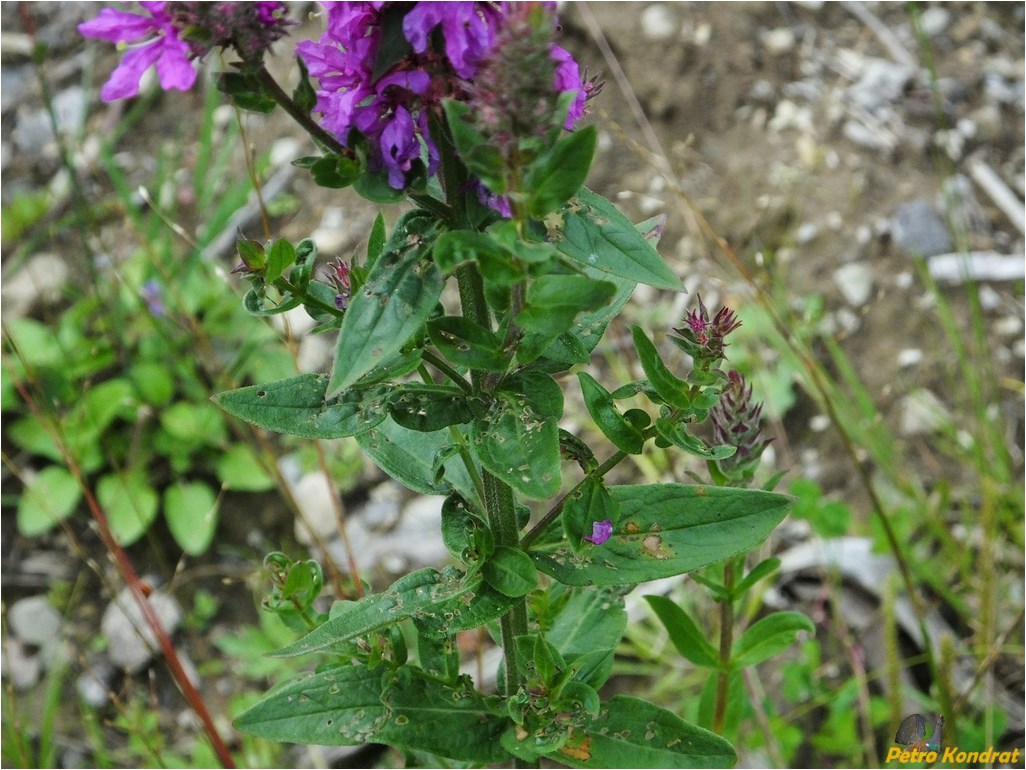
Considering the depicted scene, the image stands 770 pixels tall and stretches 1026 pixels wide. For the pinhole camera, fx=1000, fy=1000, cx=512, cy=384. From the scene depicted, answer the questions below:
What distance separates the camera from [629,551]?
1581 millimetres

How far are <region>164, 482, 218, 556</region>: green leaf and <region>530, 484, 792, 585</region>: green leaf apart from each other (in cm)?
175

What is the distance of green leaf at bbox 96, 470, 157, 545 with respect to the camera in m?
3.10

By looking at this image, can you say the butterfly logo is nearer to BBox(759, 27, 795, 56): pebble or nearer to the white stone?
the white stone

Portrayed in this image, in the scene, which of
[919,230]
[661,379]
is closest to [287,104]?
[661,379]

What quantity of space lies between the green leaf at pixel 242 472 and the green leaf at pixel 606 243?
205cm

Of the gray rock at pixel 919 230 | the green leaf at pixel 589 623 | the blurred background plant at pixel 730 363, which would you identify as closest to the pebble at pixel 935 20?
the blurred background plant at pixel 730 363

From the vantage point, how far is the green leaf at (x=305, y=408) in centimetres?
144

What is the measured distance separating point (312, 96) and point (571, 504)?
686mm

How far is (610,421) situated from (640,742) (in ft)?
1.95

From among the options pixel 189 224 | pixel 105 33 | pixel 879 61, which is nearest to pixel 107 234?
pixel 189 224

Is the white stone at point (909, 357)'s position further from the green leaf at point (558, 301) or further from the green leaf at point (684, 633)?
the green leaf at point (558, 301)

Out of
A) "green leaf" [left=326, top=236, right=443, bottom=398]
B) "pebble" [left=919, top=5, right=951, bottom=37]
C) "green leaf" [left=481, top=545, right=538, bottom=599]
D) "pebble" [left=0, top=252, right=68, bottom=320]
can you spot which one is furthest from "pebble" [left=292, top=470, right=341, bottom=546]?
"pebble" [left=919, top=5, right=951, bottom=37]

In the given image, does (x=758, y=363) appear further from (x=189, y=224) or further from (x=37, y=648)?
(x=37, y=648)

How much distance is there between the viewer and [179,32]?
1.17 metres
